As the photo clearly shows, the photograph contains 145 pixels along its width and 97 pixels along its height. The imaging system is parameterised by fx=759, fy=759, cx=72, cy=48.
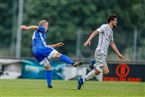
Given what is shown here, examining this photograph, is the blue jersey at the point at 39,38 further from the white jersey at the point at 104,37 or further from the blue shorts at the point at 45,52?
the white jersey at the point at 104,37

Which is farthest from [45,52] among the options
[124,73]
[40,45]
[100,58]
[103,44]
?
[124,73]

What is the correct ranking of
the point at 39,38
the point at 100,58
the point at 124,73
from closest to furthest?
the point at 100,58 < the point at 39,38 < the point at 124,73

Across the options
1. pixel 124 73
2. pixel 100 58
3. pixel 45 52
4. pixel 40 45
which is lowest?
pixel 124 73

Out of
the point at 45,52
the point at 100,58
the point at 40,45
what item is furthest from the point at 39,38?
the point at 100,58

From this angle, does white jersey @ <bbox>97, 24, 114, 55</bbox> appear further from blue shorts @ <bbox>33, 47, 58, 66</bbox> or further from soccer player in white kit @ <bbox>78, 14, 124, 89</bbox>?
blue shorts @ <bbox>33, 47, 58, 66</bbox>

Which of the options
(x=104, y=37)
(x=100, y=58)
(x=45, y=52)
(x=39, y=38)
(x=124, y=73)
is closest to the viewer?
(x=104, y=37)

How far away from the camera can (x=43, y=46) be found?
22219mm

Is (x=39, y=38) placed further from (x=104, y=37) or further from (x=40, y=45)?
(x=104, y=37)

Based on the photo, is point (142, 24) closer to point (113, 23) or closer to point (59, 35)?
point (59, 35)

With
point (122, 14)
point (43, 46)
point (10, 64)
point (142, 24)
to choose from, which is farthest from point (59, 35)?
point (43, 46)

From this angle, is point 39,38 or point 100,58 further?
point 39,38

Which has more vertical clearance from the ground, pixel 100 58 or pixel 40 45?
pixel 40 45

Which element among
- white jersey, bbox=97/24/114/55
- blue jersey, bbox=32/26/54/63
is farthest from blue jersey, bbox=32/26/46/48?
white jersey, bbox=97/24/114/55

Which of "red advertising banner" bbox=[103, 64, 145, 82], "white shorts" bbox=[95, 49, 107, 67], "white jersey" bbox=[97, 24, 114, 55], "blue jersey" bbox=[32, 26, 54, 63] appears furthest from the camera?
"red advertising banner" bbox=[103, 64, 145, 82]
